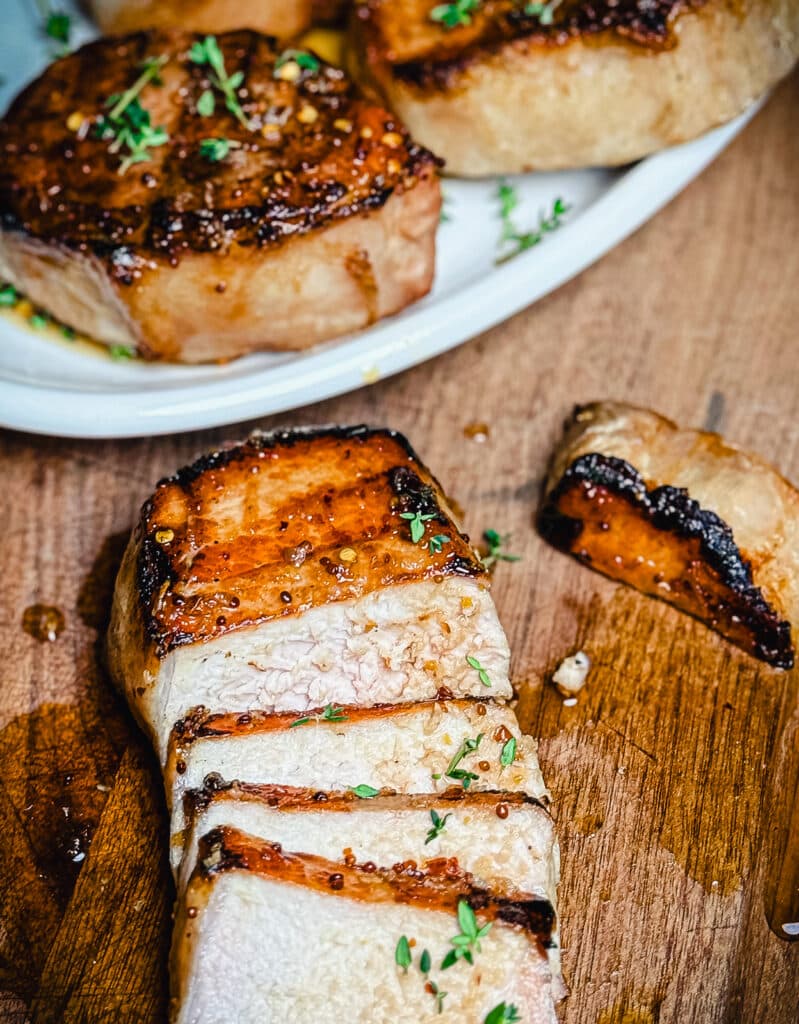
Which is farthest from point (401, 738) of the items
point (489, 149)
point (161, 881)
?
point (489, 149)

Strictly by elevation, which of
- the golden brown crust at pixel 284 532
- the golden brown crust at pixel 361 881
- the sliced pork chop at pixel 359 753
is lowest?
the golden brown crust at pixel 361 881

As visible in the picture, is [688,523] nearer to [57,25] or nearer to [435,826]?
[435,826]

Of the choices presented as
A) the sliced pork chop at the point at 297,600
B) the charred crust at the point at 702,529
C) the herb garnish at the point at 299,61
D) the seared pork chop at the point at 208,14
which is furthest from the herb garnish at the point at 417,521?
the seared pork chop at the point at 208,14

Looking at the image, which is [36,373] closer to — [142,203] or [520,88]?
[142,203]

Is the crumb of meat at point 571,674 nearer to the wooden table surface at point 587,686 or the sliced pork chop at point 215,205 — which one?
the wooden table surface at point 587,686

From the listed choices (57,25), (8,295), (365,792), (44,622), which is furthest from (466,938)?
(57,25)
